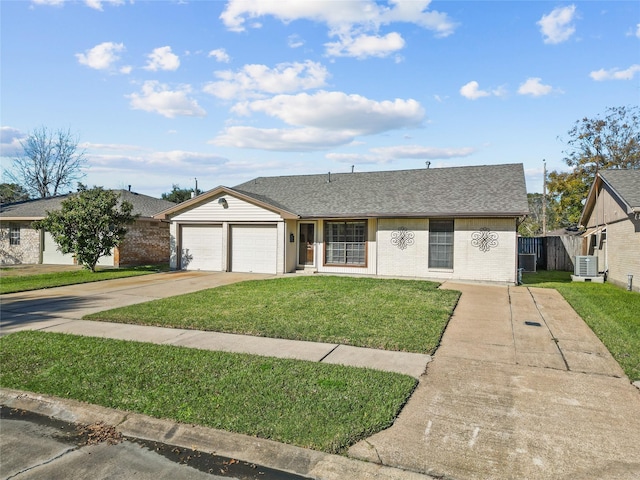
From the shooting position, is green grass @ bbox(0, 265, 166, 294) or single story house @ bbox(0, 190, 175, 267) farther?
single story house @ bbox(0, 190, 175, 267)

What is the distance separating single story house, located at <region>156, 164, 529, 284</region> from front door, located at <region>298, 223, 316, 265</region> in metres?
0.04

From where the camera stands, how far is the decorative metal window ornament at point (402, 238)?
1545 centimetres

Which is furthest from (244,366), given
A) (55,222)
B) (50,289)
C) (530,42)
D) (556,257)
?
(556,257)

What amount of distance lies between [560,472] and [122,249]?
20.0 m

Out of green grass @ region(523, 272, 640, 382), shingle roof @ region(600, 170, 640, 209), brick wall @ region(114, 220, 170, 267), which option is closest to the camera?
green grass @ region(523, 272, 640, 382)

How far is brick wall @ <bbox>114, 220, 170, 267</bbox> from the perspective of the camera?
19.7 metres

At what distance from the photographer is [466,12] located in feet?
36.9

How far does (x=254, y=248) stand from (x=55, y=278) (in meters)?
7.51

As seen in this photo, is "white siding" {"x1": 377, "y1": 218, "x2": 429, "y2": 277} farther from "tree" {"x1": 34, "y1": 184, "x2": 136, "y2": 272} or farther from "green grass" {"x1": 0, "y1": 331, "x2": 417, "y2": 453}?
"tree" {"x1": 34, "y1": 184, "x2": 136, "y2": 272}

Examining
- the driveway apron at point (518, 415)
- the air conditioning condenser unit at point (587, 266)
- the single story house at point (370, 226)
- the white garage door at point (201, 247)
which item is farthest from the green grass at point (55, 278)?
the air conditioning condenser unit at point (587, 266)

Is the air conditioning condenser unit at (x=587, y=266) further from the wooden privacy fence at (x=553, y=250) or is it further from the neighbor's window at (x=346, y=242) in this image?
the neighbor's window at (x=346, y=242)

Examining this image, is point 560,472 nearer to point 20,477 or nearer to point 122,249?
point 20,477

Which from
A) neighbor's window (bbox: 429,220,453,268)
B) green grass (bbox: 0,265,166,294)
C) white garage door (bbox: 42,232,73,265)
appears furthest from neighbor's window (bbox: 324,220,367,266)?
white garage door (bbox: 42,232,73,265)

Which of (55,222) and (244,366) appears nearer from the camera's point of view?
(244,366)
